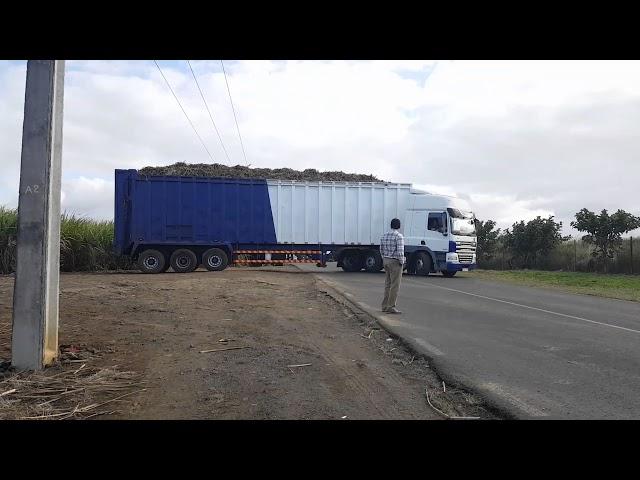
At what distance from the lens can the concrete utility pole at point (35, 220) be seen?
19.2 feet

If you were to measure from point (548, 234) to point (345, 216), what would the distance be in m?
15.4

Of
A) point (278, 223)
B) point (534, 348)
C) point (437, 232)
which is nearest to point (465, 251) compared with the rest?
point (437, 232)

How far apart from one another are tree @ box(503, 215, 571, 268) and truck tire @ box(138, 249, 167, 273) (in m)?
22.0

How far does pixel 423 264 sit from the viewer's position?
23156mm

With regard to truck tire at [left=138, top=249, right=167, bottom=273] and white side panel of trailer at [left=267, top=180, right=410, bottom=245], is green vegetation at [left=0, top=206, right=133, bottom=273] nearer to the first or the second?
truck tire at [left=138, top=249, right=167, bottom=273]

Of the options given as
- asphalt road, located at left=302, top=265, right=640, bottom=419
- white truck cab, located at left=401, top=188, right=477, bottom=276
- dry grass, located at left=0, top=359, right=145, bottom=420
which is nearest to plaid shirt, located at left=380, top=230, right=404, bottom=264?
asphalt road, located at left=302, top=265, right=640, bottom=419

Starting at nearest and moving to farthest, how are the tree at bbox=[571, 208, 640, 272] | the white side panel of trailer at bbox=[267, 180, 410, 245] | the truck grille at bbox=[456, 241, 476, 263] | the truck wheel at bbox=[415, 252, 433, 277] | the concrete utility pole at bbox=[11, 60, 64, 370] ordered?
the concrete utility pole at bbox=[11, 60, 64, 370]
the truck grille at bbox=[456, 241, 476, 263]
the truck wheel at bbox=[415, 252, 433, 277]
the white side panel of trailer at bbox=[267, 180, 410, 245]
the tree at bbox=[571, 208, 640, 272]

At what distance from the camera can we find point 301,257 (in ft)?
76.9

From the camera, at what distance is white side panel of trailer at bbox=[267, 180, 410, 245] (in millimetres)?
23281

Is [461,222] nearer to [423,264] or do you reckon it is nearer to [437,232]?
[437,232]

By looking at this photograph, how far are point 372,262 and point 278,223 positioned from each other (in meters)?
4.32
